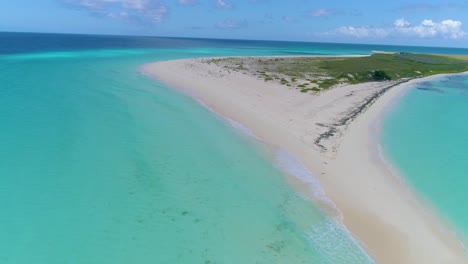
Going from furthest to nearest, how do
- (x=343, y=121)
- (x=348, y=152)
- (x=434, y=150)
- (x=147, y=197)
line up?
(x=343, y=121) < (x=434, y=150) < (x=348, y=152) < (x=147, y=197)

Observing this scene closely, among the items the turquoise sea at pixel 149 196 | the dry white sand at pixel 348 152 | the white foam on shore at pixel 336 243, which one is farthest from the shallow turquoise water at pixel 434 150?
the white foam on shore at pixel 336 243

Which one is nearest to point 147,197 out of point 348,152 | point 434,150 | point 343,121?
point 348,152

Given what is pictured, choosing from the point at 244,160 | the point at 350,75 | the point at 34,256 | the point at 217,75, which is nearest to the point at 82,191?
the point at 34,256

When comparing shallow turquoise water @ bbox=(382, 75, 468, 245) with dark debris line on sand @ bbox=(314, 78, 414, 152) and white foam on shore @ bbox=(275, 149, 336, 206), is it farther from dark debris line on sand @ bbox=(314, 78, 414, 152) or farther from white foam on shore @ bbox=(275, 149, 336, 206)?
white foam on shore @ bbox=(275, 149, 336, 206)

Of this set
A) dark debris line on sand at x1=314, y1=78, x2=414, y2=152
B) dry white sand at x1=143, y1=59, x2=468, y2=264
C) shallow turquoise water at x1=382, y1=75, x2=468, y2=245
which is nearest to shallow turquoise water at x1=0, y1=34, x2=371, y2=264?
dry white sand at x1=143, y1=59, x2=468, y2=264

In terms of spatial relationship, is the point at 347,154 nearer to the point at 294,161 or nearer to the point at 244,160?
the point at 294,161

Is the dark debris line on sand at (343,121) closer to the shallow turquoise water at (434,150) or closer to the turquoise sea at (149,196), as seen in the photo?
the shallow turquoise water at (434,150)

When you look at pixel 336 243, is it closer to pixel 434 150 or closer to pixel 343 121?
pixel 434 150
